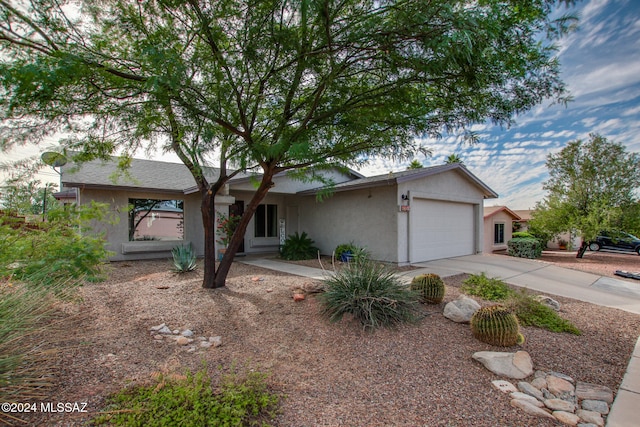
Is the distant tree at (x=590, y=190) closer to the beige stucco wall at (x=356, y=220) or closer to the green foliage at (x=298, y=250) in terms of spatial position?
the beige stucco wall at (x=356, y=220)

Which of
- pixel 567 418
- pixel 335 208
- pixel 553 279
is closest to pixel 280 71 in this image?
pixel 567 418

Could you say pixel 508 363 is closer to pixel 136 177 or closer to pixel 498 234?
pixel 136 177

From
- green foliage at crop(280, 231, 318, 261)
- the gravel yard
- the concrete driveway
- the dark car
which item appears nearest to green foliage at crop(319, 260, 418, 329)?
the gravel yard

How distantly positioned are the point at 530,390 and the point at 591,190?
702 inches

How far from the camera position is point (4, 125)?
501 cm

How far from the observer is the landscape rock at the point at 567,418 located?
2658mm

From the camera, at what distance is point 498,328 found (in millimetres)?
4027

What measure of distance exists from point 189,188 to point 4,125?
21.0 ft

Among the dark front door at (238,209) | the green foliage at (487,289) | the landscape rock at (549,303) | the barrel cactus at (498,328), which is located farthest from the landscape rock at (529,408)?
the dark front door at (238,209)

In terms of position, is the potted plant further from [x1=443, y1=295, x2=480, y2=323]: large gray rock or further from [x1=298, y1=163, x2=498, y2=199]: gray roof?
[x1=443, y1=295, x2=480, y2=323]: large gray rock

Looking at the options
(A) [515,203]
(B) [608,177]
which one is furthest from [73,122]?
(A) [515,203]

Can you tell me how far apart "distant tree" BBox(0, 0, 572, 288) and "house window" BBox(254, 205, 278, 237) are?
8.15m

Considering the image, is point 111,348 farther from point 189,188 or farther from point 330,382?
point 189,188

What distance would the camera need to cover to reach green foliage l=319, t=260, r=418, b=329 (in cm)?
454
